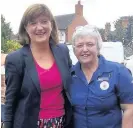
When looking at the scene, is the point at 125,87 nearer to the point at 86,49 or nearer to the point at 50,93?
the point at 86,49

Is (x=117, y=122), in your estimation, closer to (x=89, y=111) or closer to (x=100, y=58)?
(x=89, y=111)

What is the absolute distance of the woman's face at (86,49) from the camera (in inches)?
99.3

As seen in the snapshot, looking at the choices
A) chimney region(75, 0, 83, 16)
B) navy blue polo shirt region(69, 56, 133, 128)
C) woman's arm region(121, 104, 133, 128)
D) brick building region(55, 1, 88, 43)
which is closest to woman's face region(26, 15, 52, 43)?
navy blue polo shirt region(69, 56, 133, 128)

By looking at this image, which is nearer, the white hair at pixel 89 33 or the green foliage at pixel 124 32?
the white hair at pixel 89 33

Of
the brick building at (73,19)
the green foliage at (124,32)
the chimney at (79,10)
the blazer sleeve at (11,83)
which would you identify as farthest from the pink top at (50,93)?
the chimney at (79,10)

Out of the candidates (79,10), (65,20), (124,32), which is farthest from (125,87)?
(79,10)

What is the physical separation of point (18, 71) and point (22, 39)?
278 mm

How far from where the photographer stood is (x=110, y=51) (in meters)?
10.6

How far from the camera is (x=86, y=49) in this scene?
252cm

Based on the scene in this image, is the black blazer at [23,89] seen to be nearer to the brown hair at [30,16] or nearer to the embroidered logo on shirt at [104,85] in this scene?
the brown hair at [30,16]

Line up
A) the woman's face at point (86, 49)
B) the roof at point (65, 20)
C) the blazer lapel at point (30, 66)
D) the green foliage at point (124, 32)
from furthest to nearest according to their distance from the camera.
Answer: the roof at point (65, 20)
the green foliage at point (124, 32)
the woman's face at point (86, 49)
the blazer lapel at point (30, 66)

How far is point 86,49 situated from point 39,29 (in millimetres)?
359

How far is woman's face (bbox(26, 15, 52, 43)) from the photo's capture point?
2479 mm

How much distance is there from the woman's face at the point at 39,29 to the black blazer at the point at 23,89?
118mm
